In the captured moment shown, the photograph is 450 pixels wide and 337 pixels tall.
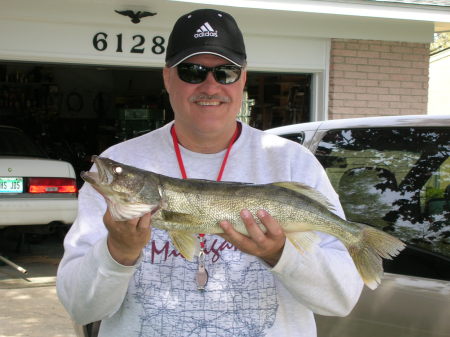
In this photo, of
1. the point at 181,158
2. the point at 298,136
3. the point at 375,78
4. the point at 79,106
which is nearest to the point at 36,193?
the point at 298,136

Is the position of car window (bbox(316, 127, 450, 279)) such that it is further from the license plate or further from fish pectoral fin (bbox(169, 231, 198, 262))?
the license plate

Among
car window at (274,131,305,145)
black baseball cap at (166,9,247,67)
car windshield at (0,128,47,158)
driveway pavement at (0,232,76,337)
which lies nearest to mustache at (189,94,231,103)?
black baseball cap at (166,9,247,67)

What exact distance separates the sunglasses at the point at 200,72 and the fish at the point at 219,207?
42cm

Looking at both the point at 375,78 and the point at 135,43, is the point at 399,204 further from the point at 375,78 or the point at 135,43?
the point at 375,78

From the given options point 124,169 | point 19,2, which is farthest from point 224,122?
point 19,2

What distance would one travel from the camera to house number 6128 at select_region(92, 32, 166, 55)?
8.04 metres

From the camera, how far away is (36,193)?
7688 millimetres

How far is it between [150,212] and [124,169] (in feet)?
0.52

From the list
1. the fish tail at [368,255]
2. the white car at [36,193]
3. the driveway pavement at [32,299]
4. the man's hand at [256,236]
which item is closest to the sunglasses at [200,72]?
the man's hand at [256,236]

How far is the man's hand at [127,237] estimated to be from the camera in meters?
1.69

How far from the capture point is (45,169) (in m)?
7.72

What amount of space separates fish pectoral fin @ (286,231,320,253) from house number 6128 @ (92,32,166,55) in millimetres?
6711

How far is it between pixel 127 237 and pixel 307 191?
2.04 ft

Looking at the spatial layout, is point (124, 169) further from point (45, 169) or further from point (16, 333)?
point (45, 169)
